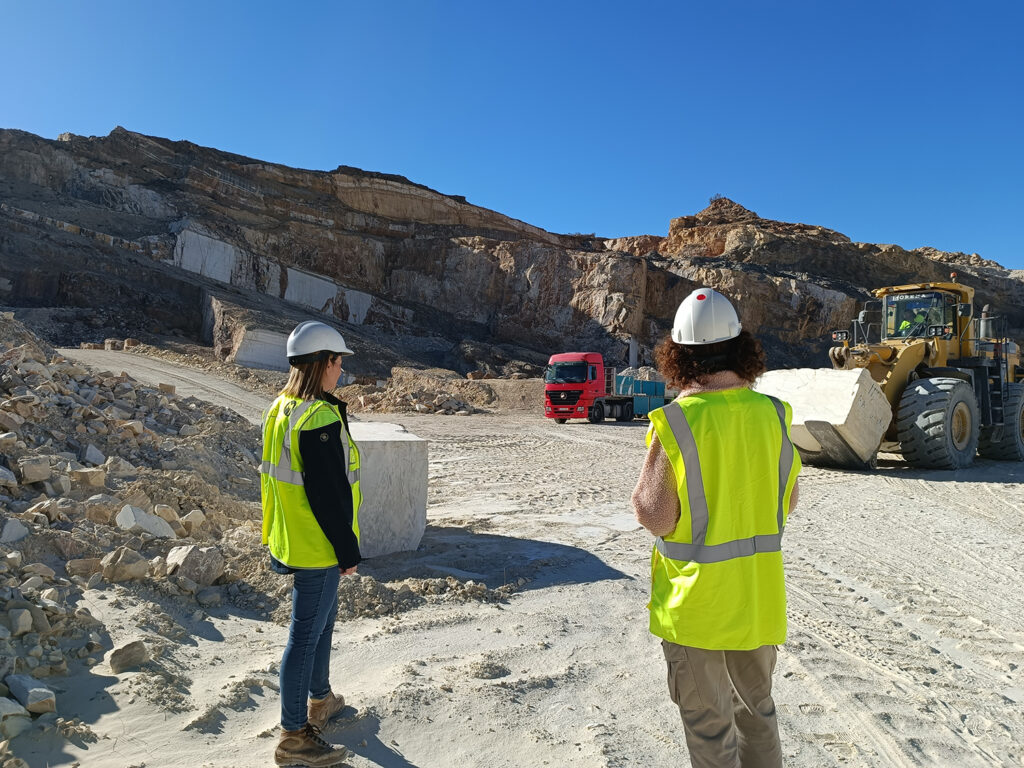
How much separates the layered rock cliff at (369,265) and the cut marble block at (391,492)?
75.6 ft

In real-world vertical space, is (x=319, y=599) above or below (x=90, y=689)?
above

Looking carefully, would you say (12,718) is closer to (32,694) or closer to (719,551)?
(32,694)

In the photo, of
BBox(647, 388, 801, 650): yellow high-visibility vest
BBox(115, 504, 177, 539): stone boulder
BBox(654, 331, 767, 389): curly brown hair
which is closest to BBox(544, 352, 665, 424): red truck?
BBox(115, 504, 177, 539): stone boulder

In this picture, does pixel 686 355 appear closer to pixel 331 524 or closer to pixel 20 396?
pixel 331 524

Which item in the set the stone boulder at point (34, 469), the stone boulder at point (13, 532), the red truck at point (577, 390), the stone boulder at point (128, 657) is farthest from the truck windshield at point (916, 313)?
the stone boulder at point (13, 532)

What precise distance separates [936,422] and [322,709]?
394 inches

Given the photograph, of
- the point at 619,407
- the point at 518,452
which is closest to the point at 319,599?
the point at 518,452

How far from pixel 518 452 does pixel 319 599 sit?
10794mm

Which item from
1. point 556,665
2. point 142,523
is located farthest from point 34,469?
point 556,665

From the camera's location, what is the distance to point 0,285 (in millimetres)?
28375

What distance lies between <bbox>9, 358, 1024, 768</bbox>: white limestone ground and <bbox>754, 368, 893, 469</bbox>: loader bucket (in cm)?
295

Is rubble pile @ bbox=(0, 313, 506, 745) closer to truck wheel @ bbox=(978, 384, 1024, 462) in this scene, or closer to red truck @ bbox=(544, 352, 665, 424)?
truck wheel @ bbox=(978, 384, 1024, 462)

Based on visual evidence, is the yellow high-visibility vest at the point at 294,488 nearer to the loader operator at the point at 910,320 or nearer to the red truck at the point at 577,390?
the loader operator at the point at 910,320

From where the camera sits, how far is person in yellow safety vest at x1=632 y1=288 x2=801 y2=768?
77.0 inches
